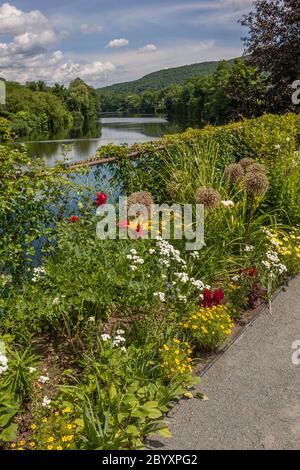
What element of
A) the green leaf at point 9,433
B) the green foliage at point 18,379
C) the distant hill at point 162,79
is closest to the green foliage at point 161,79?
the distant hill at point 162,79

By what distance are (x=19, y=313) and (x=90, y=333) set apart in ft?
1.73

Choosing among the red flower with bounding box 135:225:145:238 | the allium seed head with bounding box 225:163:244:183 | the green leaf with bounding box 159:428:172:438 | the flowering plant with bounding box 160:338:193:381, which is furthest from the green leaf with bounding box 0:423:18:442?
the allium seed head with bounding box 225:163:244:183

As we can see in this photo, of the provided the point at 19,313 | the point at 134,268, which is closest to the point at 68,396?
the point at 19,313

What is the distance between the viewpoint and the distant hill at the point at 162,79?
16012 cm

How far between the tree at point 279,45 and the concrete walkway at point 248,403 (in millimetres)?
12913

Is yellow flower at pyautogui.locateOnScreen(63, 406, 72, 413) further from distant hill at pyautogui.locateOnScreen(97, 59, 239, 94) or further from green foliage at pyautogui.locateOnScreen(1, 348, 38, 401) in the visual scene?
distant hill at pyautogui.locateOnScreen(97, 59, 239, 94)

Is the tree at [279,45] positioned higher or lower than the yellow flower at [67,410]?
higher

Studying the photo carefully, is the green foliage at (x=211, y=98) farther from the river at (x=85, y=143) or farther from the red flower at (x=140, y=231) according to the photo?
the red flower at (x=140, y=231)

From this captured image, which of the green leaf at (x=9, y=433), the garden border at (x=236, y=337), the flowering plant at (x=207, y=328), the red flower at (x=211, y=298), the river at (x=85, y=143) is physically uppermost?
the river at (x=85, y=143)

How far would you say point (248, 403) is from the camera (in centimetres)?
267

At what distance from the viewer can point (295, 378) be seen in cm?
294

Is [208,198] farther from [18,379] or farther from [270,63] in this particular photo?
[270,63]

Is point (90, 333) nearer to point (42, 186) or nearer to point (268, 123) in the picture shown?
point (42, 186)

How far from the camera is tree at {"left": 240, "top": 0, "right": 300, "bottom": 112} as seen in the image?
47.4ft
